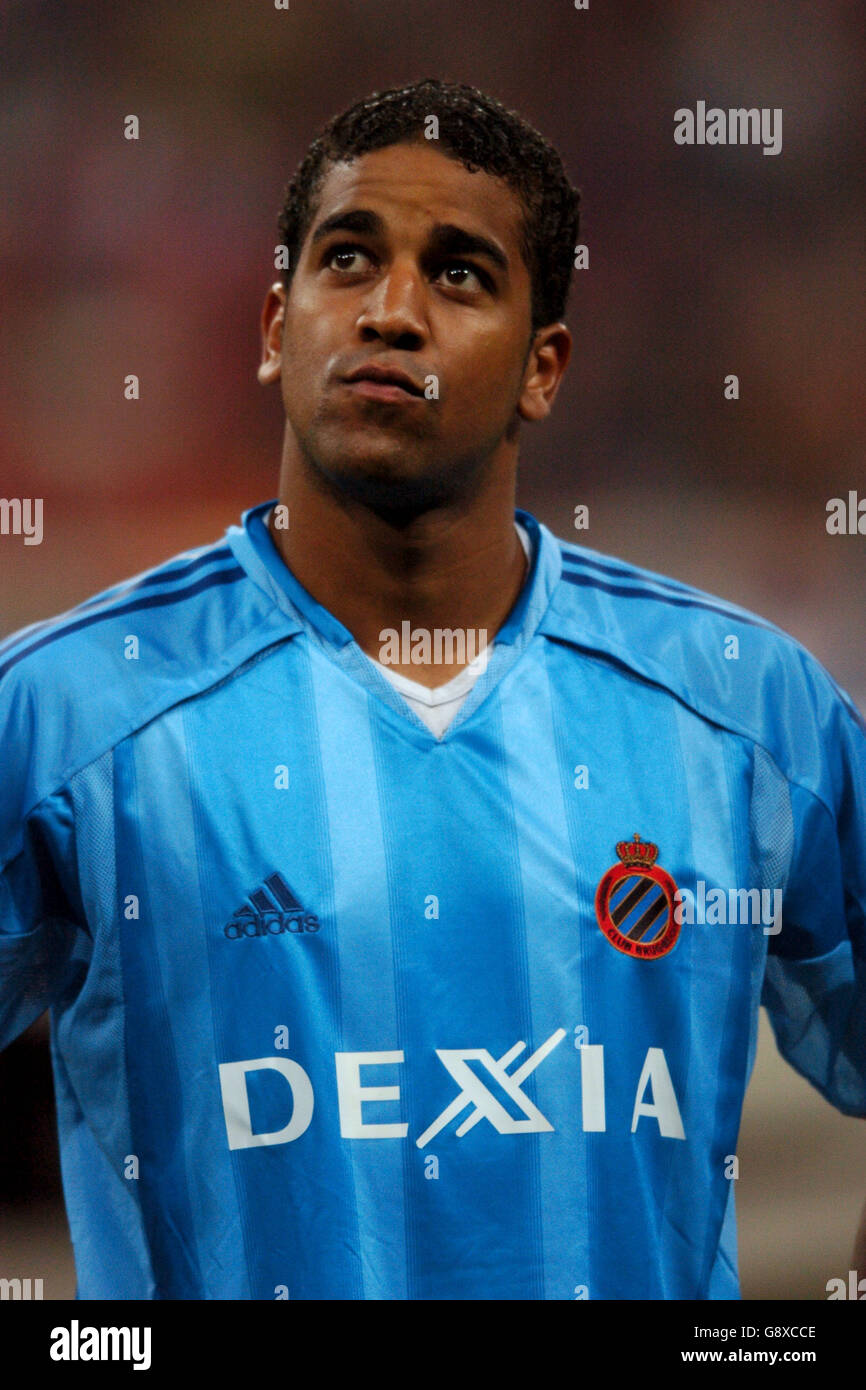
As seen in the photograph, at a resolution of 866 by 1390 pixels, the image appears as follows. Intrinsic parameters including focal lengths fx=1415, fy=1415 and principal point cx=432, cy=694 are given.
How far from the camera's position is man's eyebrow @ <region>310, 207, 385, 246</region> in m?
1.67

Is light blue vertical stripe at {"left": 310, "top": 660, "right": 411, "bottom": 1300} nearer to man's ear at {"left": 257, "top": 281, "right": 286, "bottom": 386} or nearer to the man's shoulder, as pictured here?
the man's shoulder

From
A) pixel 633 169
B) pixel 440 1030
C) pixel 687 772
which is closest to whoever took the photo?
pixel 440 1030

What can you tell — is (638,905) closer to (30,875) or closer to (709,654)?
(709,654)

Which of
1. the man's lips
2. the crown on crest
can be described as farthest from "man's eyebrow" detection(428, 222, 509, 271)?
the crown on crest

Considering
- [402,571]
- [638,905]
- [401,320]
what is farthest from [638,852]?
[401,320]

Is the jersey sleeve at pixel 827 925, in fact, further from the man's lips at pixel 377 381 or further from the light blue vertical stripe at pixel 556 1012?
the man's lips at pixel 377 381

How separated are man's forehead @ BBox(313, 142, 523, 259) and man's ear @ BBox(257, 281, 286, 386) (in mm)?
155

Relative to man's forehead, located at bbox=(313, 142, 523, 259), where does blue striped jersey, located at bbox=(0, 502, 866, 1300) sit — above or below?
below

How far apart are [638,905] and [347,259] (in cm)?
86

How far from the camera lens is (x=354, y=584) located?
1.77 m

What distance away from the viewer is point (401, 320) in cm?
165

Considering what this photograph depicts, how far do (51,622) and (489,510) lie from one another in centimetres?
57
